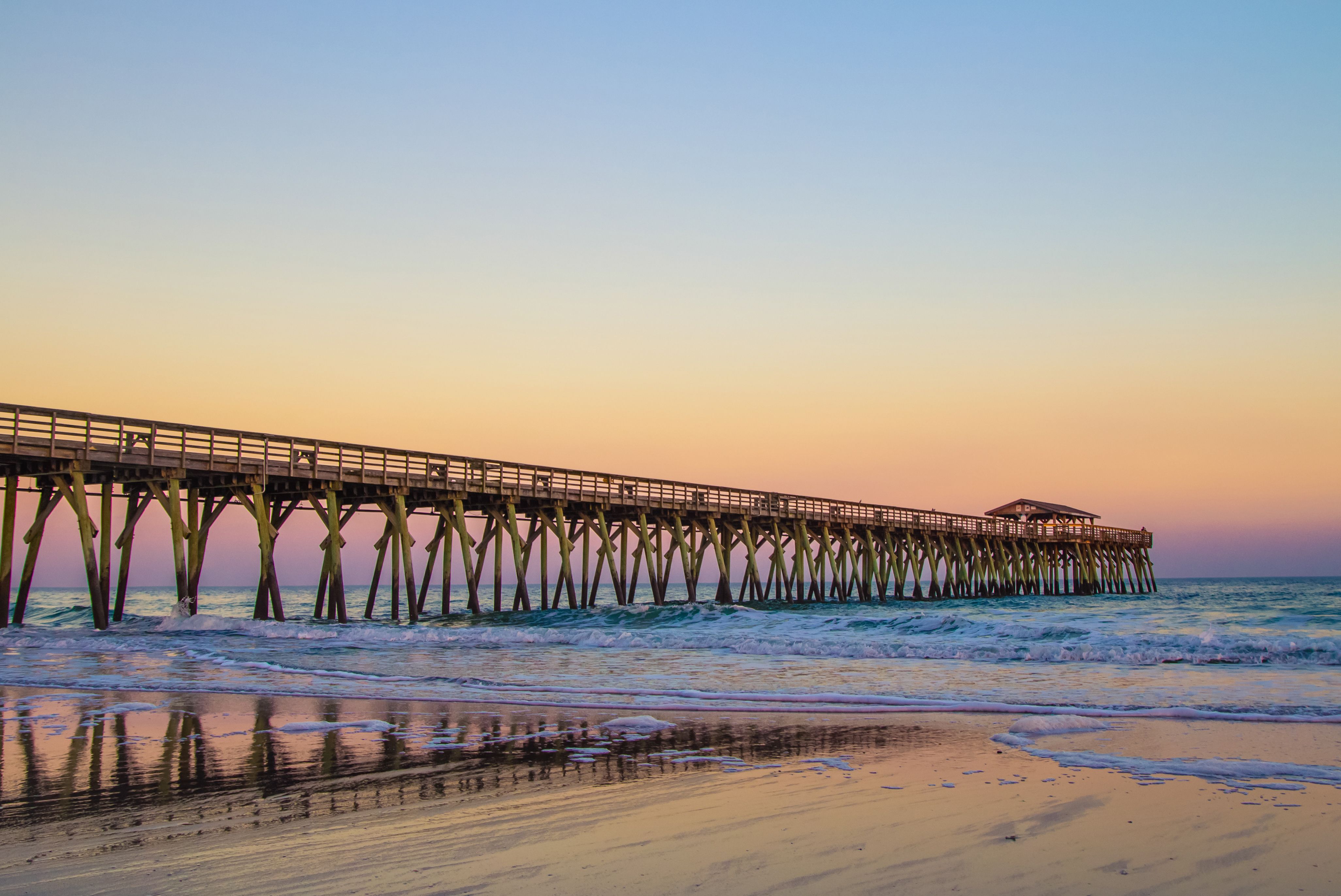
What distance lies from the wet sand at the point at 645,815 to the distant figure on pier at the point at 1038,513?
6159 cm

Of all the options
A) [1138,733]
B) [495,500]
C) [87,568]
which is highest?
[495,500]

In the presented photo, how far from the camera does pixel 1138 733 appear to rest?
26.4ft

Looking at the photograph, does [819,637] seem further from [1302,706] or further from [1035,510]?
[1035,510]

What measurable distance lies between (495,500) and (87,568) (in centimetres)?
1220

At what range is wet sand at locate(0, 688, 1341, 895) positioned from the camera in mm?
4125

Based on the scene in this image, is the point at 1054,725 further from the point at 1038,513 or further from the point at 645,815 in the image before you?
the point at 1038,513

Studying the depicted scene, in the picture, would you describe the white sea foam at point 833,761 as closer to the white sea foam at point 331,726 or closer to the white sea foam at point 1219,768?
the white sea foam at point 1219,768

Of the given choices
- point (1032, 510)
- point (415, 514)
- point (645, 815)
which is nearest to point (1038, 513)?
point (1032, 510)

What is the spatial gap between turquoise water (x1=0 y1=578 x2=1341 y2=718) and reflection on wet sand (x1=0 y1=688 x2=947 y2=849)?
1370mm

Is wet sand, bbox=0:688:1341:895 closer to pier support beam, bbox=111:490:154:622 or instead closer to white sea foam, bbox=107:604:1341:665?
white sea foam, bbox=107:604:1341:665

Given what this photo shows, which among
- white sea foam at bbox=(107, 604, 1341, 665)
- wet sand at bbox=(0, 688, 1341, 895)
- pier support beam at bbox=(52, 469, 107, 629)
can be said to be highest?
pier support beam at bbox=(52, 469, 107, 629)

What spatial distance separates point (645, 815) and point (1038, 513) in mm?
67411

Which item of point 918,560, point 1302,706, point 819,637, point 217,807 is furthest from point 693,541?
point 217,807

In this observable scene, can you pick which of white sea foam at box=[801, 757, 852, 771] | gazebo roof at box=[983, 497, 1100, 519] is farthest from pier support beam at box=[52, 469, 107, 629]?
gazebo roof at box=[983, 497, 1100, 519]
